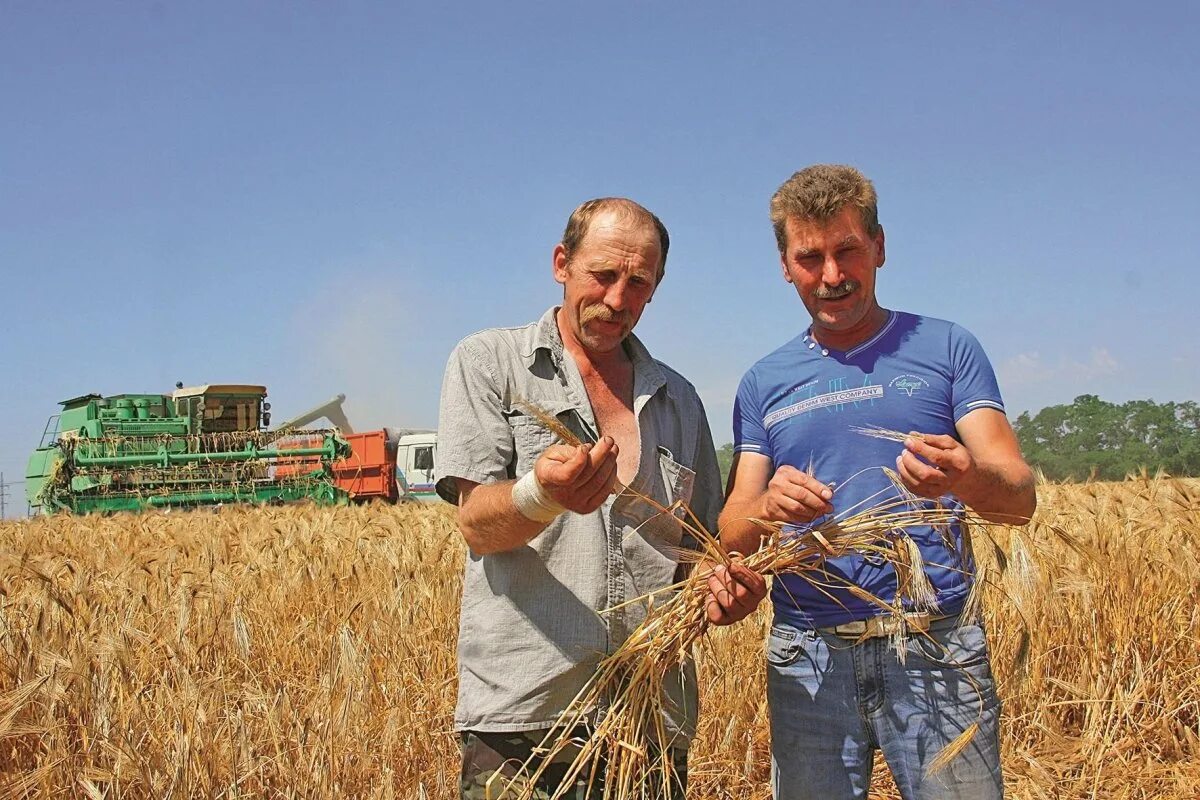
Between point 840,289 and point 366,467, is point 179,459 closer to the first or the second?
point 366,467

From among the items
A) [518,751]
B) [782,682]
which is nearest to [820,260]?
[782,682]

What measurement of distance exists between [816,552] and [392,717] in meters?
1.56

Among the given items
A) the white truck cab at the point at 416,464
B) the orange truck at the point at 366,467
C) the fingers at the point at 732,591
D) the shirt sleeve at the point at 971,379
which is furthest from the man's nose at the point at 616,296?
the white truck cab at the point at 416,464

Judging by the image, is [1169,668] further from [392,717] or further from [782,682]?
[392,717]

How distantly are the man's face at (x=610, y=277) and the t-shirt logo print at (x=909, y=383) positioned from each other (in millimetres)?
573

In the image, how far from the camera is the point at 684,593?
1.76 meters

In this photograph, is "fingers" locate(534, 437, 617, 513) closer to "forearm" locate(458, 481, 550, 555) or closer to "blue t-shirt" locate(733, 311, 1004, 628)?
"forearm" locate(458, 481, 550, 555)

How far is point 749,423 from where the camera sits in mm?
2107

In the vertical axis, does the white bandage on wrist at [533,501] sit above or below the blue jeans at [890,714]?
above

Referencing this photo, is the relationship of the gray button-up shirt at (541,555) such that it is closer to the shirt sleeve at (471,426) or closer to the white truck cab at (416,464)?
the shirt sleeve at (471,426)

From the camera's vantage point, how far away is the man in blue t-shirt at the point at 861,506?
1.74 meters

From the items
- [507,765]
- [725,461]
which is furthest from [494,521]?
[725,461]

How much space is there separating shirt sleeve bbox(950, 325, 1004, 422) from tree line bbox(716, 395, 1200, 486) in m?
30.9

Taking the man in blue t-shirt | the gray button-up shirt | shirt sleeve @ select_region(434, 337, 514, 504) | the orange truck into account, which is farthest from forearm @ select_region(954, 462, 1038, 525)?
the orange truck
